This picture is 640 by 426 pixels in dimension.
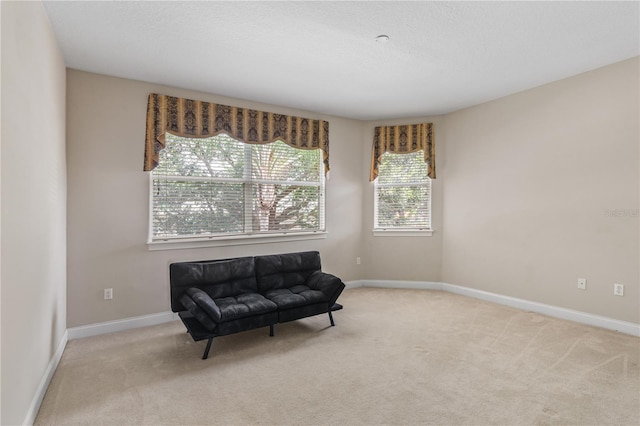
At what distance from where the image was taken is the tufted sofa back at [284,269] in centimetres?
381

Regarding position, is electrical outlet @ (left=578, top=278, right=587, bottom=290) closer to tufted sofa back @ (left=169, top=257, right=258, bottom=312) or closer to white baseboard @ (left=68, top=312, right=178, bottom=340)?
tufted sofa back @ (left=169, top=257, right=258, bottom=312)

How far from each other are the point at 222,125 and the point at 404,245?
320 centimetres

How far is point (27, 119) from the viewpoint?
2014 mm

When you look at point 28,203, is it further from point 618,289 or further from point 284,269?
point 618,289

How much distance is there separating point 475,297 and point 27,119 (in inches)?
202

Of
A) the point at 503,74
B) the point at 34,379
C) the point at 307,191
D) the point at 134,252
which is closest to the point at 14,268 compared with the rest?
the point at 34,379

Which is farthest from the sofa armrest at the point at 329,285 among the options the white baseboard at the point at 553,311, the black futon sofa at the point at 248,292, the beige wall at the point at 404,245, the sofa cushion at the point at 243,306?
the white baseboard at the point at 553,311

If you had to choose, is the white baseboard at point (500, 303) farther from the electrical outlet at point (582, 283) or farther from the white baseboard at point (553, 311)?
the electrical outlet at point (582, 283)

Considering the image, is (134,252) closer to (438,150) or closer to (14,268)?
(14,268)

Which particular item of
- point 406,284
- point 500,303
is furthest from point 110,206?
point 500,303

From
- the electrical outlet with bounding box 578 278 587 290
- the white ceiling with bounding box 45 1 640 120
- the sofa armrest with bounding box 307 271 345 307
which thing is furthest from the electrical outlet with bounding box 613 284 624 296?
the sofa armrest with bounding box 307 271 345 307

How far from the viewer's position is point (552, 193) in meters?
3.99

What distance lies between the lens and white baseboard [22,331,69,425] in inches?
79.8

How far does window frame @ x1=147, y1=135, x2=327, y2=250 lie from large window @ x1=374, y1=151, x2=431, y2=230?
0.97 meters
